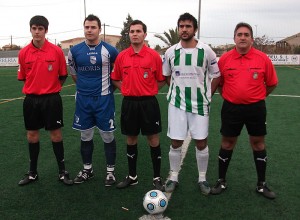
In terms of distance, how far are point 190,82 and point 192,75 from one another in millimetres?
85

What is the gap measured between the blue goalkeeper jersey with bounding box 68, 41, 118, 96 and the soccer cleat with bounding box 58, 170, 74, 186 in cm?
112

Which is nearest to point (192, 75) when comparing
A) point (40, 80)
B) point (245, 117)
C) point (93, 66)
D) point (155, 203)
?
point (245, 117)

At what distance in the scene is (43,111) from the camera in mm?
4359

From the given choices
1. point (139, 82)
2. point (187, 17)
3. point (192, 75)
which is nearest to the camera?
point (187, 17)

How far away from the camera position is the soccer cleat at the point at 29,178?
450 cm

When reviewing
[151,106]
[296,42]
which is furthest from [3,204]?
[296,42]

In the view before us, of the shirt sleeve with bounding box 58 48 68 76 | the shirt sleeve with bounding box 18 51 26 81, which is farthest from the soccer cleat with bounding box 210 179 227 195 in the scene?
the shirt sleeve with bounding box 18 51 26 81

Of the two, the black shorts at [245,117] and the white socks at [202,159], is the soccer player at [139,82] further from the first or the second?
the black shorts at [245,117]

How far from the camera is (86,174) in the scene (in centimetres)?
465

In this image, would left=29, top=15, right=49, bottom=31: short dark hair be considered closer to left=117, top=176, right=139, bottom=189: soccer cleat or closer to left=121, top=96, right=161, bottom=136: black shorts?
left=121, top=96, right=161, bottom=136: black shorts

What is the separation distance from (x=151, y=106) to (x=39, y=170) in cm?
Result: 205

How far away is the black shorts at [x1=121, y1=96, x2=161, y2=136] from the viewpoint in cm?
419

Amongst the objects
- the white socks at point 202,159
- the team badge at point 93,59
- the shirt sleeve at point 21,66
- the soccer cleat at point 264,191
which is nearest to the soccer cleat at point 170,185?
the white socks at point 202,159

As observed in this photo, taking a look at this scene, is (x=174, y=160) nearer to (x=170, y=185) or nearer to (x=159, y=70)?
(x=170, y=185)
